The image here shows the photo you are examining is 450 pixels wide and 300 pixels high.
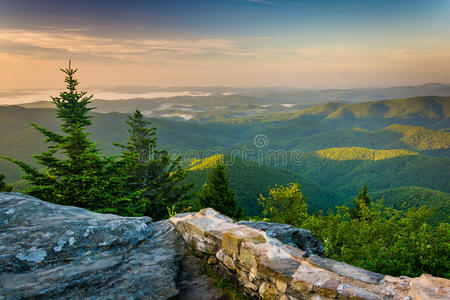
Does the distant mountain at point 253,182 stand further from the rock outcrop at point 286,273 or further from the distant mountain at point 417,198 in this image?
the rock outcrop at point 286,273

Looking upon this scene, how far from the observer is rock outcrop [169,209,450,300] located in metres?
5.02

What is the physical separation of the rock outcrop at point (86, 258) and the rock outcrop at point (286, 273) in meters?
0.98

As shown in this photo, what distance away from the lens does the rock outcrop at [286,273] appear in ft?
16.5

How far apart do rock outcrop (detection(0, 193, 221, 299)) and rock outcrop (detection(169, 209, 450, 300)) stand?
3.23 ft

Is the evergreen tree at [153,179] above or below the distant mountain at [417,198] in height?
above

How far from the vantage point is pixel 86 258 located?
23.2 ft

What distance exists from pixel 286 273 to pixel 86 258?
5.98 m

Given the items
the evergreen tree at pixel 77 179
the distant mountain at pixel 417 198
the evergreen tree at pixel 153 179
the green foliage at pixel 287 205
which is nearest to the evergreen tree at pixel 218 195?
the evergreen tree at pixel 153 179

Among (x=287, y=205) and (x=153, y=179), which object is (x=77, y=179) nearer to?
(x=153, y=179)

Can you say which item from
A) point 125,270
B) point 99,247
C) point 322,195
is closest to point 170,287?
point 125,270

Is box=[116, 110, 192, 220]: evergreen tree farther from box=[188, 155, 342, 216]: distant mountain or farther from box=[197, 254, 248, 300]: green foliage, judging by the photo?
box=[188, 155, 342, 216]: distant mountain

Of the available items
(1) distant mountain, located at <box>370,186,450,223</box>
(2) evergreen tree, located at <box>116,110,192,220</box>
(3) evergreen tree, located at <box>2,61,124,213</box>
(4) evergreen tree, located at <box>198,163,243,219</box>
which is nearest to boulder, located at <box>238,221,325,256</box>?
(3) evergreen tree, located at <box>2,61,124,213</box>

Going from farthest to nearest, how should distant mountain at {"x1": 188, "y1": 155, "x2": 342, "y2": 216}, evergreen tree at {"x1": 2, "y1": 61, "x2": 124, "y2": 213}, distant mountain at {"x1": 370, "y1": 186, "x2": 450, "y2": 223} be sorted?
distant mountain at {"x1": 188, "y1": 155, "x2": 342, "y2": 216}
distant mountain at {"x1": 370, "y1": 186, "x2": 450, "y2": 223}
evergreen tree at {"x1": 2, "y1": 61, "x2": 124, "y2": 213}

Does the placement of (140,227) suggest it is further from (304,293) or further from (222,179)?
(222,179)
